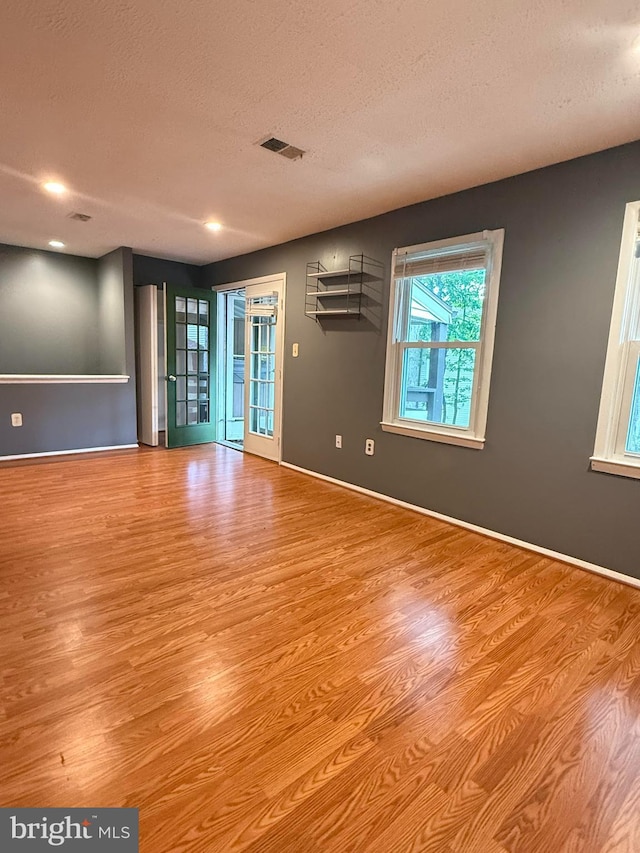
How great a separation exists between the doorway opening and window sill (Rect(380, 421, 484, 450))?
2.71m

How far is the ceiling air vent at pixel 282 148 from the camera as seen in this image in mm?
2510

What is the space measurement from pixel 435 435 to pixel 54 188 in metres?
3.49

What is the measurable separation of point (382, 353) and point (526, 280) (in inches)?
51.6

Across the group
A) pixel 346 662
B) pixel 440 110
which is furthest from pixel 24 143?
pixel 346 662

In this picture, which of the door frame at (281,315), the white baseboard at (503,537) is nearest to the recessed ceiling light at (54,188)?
the door frame at (281,315)

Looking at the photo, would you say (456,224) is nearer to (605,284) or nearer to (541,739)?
(605,284)

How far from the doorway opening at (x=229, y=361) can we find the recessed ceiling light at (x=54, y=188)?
2.58 meters

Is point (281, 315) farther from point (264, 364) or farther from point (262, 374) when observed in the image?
point (262, 374)

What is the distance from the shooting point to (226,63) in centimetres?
185

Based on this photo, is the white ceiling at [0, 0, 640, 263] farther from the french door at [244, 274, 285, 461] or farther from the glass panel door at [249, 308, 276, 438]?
the glass panel door at [249, 308, 276, 438]

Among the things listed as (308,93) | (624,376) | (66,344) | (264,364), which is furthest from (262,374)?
(624,376)

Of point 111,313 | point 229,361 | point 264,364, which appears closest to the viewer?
point 264,364

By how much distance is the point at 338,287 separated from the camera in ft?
13.8

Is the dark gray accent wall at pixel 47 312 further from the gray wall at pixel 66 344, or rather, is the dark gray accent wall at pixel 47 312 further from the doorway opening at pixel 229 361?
the doorway opening at pixel 229 361
